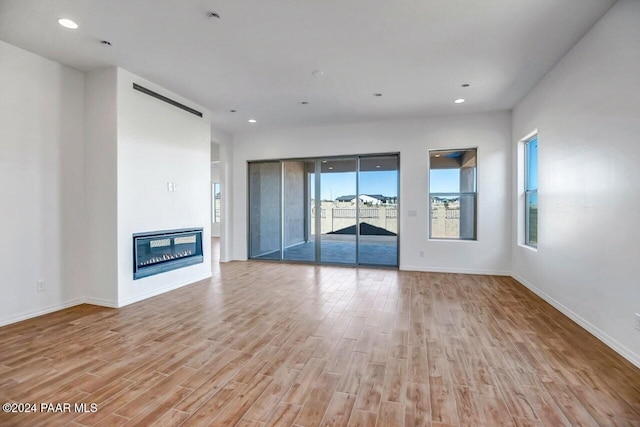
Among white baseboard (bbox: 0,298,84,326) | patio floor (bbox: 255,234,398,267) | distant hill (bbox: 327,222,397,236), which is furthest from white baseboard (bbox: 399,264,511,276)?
white baseboard (bbox: 0,298,84,326)

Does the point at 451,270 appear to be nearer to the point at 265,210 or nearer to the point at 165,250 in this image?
the point at 265,210

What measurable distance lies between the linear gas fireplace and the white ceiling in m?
2.18

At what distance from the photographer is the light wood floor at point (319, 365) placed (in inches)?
70.1

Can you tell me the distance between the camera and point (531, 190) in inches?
185

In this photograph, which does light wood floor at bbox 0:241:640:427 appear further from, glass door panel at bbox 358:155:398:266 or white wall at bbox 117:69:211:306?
glass door panel at bbox 358:155:398:266

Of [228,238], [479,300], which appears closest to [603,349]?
[479,300]

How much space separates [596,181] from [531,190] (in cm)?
200

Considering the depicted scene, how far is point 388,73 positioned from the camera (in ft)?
12.4

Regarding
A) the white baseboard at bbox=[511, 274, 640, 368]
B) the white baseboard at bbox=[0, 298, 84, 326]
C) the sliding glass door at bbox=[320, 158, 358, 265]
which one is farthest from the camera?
the sliding glass door at bbox=[320, 158, 358, 265]

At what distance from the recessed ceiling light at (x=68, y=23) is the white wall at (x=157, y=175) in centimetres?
84

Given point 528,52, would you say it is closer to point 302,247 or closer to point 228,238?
point 302,247

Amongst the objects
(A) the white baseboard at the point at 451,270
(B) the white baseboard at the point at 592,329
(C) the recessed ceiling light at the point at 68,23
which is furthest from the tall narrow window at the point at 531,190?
(C) the recessed ceiling light at the point at 68,23

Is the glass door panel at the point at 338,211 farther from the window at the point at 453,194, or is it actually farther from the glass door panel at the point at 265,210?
the window at the point at 453,194

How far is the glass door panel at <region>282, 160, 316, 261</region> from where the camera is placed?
661cm
